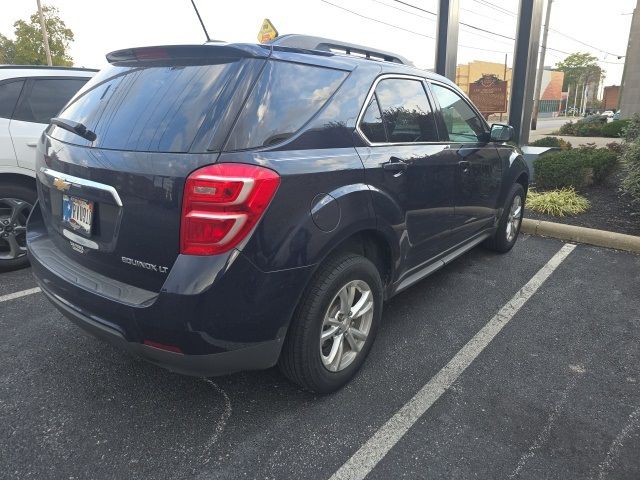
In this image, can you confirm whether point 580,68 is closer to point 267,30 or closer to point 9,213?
point 267,30

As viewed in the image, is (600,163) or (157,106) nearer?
(157,106)

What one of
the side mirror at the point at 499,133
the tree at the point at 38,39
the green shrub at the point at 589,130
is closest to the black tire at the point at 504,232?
the side mirror at the point at 499,133

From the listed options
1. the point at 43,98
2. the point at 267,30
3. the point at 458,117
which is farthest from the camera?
the point at 267,30

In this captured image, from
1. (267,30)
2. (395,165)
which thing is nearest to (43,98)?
(395,165)

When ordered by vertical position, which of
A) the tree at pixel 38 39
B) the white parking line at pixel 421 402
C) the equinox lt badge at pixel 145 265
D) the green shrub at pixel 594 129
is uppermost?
the tree at pixel 38 39

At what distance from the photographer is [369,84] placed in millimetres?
2652

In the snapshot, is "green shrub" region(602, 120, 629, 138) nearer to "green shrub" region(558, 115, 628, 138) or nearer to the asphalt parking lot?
"green shrub" region(558, 115, 628, 138)

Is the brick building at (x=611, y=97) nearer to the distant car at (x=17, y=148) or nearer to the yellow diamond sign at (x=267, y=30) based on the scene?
the yellow diamond sign at (x=267, y=30)

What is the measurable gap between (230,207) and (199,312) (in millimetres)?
446

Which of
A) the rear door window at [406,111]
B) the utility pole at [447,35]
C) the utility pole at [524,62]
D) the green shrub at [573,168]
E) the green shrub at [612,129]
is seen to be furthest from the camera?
the green shrub at [612,129]

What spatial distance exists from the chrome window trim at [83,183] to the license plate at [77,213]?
0.08 metres

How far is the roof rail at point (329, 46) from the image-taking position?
8.52 ft

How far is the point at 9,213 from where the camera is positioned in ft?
13.5

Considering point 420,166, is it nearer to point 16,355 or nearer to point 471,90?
point 16,355
